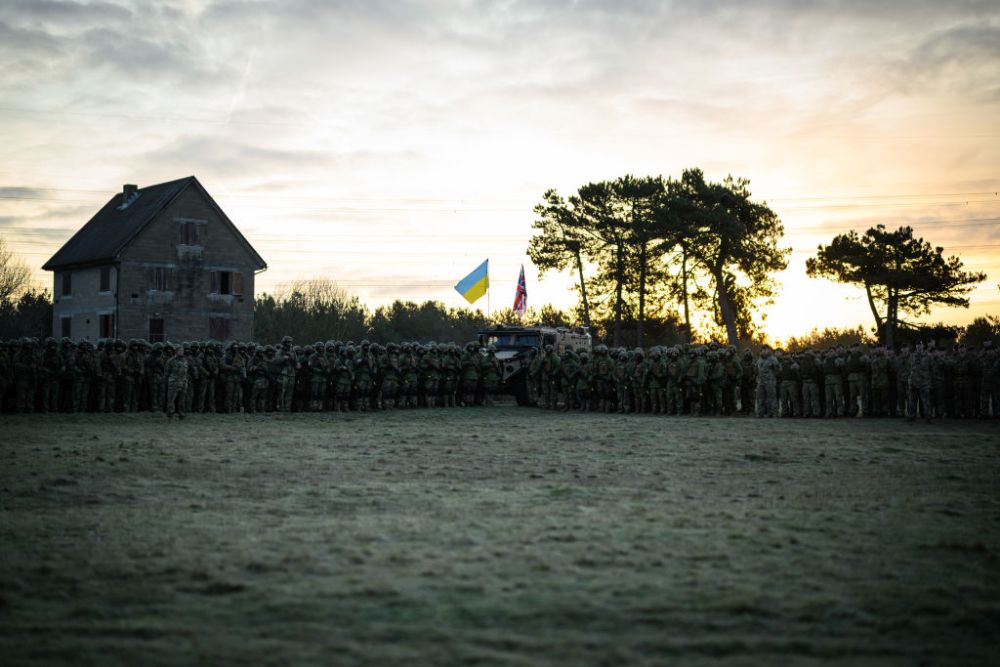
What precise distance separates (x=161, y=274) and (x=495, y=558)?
48683 mm

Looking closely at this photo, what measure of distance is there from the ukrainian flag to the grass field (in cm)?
2487

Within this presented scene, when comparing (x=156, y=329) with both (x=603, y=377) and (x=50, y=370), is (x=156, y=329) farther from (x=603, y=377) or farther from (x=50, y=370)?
(x=603, y=377)

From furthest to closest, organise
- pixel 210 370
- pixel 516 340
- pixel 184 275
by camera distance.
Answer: pixel 184 275 < pixel 516 340 < pixel 210 370

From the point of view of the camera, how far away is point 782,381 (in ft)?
90.8

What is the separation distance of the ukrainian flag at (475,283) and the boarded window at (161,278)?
2022cm

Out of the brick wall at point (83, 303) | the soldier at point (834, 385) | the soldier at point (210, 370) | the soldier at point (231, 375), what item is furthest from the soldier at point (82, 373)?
the brick wall at point (83, 303)

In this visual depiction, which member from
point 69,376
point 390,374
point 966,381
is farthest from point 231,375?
point 966,381

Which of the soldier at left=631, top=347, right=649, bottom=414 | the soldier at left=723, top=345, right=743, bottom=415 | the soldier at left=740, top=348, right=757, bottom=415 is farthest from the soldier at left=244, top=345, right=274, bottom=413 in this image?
the soldier at left=740, top=348, right=757, bottom=415

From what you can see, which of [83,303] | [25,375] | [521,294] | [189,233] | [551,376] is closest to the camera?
[25,375]

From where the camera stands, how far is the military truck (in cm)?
3350

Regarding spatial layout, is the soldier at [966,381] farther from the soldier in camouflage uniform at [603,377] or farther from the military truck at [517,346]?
the military truck at [517,346]

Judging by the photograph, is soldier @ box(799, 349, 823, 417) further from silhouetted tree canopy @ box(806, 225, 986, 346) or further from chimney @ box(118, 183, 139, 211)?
chimney @ box(118, 183, 139, 211)

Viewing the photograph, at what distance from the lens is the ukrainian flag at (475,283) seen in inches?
1628

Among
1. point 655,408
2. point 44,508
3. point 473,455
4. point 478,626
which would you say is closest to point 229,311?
point 655,408
